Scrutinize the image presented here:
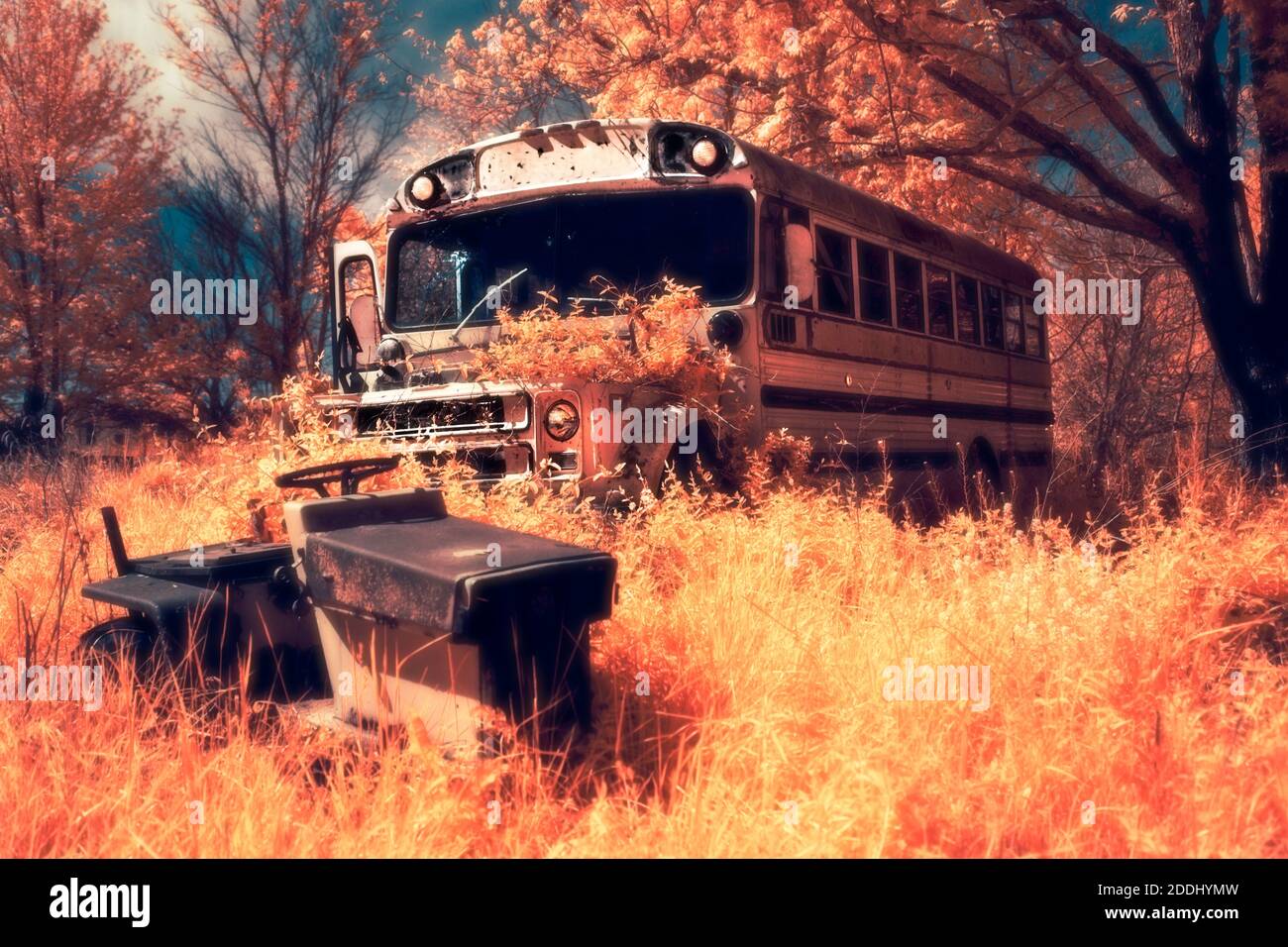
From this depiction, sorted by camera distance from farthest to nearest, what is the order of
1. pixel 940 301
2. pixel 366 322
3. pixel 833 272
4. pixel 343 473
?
pixel 940 301, pixel 833 272, pixel 366 322, pixel 343 473

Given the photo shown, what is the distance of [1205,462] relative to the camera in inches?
335

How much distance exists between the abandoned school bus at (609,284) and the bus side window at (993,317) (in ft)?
8.16

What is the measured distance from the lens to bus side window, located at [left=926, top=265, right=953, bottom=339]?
8.53 m

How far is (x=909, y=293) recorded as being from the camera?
8.12m

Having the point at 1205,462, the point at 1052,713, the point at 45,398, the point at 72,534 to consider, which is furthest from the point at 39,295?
the point at 1052,713

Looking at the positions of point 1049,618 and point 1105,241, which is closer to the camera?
point 1049,618

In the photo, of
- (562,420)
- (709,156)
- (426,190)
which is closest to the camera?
(562,420)

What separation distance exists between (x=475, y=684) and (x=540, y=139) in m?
4.19

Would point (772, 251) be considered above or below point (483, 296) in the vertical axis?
above

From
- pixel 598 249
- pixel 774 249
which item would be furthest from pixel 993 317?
pixel 598 249

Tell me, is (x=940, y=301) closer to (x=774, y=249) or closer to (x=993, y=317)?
(x=993, y=317)

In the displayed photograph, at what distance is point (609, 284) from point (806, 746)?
340cm

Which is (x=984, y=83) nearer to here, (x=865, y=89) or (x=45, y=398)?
(x=865, y=89)

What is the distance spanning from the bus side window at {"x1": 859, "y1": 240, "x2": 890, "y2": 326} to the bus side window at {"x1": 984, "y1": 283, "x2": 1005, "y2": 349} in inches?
89.9
